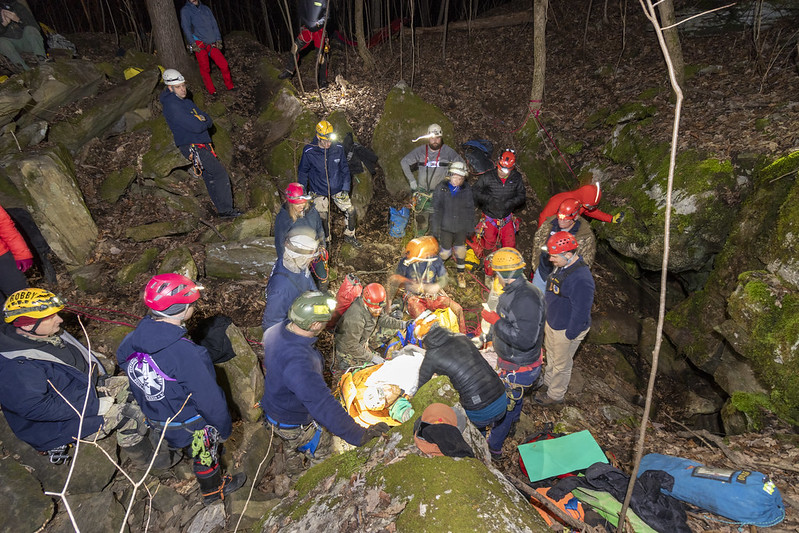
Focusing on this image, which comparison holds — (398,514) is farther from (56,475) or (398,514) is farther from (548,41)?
(548,41)

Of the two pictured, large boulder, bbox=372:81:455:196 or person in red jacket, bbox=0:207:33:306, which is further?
large boulder, bbox=372:81:455:196

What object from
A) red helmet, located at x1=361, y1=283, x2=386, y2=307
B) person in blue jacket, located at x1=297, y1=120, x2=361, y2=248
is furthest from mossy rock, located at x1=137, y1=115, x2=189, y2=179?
red helmet, located at x1=361, y1=283, x2=386, y2=307

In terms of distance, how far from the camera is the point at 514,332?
4605 mm

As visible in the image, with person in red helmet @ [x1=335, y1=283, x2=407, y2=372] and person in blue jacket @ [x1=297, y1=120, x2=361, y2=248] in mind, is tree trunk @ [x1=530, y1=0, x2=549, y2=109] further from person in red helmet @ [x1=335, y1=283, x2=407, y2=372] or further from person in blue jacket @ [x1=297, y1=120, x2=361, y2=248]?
person in red helmet @ [x1=335, y1=283, x2=407, y2=372]

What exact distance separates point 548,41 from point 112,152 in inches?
497

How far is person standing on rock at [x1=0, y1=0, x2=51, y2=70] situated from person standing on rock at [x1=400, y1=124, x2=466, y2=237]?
8.51 m

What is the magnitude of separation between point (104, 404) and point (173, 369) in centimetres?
127

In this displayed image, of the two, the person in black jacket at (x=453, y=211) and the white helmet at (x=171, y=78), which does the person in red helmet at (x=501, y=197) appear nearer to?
the person in black jacket at (x=453, y=211)

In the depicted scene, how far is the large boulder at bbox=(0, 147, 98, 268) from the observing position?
6.38 meters

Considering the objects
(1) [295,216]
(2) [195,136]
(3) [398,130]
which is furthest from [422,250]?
(3) [398,130]

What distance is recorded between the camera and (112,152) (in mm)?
A: 8055

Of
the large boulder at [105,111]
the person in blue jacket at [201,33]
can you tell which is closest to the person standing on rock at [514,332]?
the large boulder at [105,111]

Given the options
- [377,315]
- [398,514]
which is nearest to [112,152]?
[377,315]

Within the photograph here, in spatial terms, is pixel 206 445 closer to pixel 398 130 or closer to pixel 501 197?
pixel 501 197
